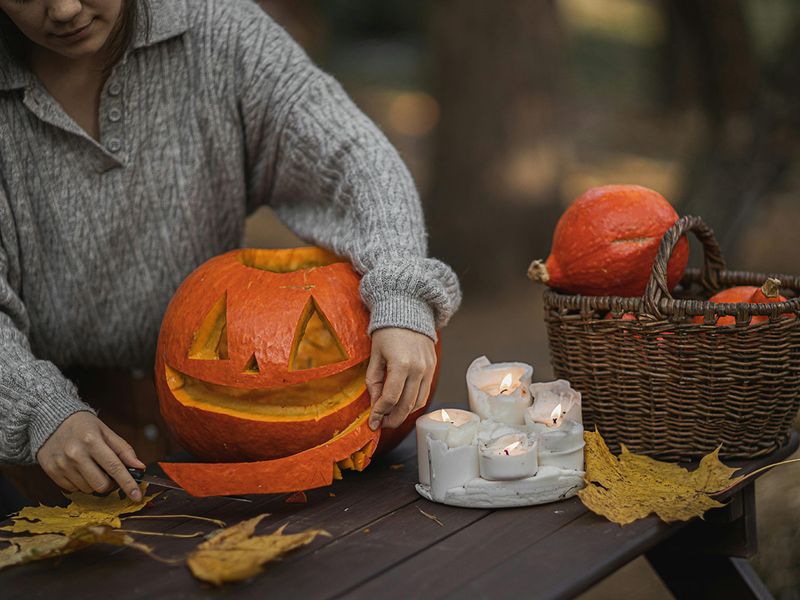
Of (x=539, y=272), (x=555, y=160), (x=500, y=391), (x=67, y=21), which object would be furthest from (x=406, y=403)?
(x=555, y=160)

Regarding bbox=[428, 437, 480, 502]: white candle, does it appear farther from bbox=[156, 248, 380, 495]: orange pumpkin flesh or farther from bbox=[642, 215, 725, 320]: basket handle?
bbox=[642, 215, 725, 320]: basket handle

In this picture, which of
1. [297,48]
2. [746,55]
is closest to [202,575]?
[297,48]

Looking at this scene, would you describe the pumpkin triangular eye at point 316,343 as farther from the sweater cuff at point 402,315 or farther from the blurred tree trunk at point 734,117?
the blurred tree trunk at point 734,117

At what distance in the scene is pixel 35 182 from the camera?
5.48 ft

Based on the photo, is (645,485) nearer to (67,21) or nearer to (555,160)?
(67,21)

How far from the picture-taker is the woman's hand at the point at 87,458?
52.8 inches

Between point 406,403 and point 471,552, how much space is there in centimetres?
27

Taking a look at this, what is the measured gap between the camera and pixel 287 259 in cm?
170

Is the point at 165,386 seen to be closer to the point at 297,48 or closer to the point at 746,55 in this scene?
the point at 297,48

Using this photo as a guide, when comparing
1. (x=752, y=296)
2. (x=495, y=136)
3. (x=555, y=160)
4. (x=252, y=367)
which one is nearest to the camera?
(x=252, y=367)

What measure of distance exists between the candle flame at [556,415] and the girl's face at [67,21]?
899mm

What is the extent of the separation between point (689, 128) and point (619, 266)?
7335 mm

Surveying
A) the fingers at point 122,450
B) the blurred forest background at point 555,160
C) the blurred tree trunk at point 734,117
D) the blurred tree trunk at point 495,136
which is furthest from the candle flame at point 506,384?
the blurred tree trunk at point 495,136

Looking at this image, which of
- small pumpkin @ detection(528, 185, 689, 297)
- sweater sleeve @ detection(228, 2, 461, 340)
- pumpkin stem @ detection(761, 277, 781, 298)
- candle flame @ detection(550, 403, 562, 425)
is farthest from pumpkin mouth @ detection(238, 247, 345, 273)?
pumpkin stem @ detection(761, 277, 781, 298)
